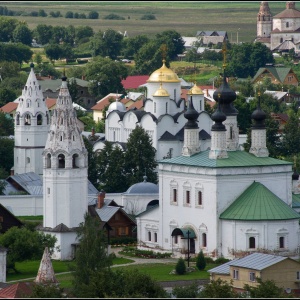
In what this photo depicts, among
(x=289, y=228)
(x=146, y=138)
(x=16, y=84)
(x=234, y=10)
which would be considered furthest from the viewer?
(x=234, y=10)

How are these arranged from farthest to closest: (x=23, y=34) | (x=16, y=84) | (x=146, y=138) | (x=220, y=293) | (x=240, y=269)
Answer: (x=23, y=34) < (x=16, y=84) < (x=146, y=138) < (x=240, y=269) < (x=220, y=293)

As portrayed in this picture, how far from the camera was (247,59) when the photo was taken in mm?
118312

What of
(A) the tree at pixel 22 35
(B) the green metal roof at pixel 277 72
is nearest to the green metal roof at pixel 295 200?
(B) the green metal roof at pixel 277 72

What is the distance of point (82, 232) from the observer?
178 ft

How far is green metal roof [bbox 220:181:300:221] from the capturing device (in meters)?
58.1

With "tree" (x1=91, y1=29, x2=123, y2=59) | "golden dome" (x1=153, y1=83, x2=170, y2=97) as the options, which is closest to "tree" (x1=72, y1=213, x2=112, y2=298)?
"golden dome" (x1=153, y1=83, x2=170, y2=97)

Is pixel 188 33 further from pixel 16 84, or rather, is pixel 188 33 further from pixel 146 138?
pixel 146 138

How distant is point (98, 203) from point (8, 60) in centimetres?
5337

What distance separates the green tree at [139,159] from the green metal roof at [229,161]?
8.86 m

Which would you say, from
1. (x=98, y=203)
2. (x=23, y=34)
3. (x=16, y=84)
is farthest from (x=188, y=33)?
(x=98, y=203)

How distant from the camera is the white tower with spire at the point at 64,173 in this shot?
59.0 meters

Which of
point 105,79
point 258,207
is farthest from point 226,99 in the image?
point 105,79

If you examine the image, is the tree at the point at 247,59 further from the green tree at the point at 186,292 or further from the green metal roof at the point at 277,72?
the green tree at the point at 186,292

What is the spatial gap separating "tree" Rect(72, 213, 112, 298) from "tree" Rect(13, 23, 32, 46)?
78.5 meters
